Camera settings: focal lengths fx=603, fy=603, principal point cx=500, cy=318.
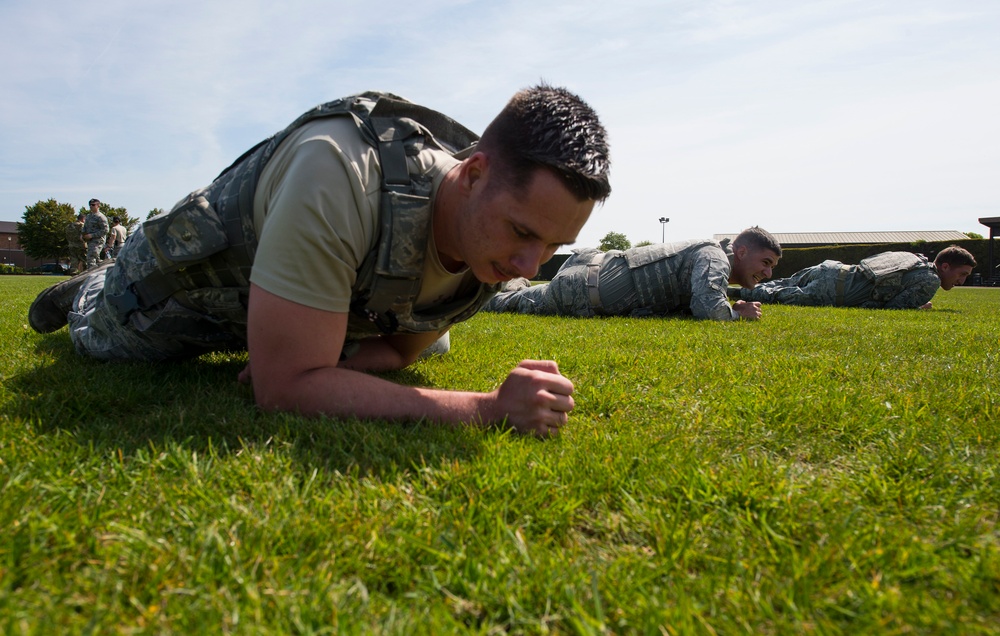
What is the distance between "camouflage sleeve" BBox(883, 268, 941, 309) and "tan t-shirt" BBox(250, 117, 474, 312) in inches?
406

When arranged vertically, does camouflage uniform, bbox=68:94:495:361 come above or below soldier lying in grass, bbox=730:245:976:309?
above

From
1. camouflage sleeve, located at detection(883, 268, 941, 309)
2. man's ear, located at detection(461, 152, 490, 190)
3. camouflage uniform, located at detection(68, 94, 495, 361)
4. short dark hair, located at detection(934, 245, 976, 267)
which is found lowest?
camouflage sleeve, located at detection(883, 268, 941, 309)

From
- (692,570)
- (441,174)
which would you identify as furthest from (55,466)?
(692,570)

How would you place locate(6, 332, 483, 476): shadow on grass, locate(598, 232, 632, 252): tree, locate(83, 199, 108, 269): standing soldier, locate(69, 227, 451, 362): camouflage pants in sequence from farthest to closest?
1. locate(598, 232, 632, 252): tree
2. locate(83, 199, 108, 269): standing soldier
3. locate(69, 227, 451, 362): camouflage pants
4. locate(6, 332, 483, 476): shadow on grass

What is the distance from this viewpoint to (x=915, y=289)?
379 inches

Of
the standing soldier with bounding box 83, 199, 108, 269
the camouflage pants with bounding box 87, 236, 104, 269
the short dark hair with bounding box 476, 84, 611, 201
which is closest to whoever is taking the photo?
the short dark hair with bounding box 476, 84, 611, 201

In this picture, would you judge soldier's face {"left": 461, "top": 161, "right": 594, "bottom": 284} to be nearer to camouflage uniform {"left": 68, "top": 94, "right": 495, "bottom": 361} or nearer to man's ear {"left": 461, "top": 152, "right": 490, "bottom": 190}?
man's ear {"left": 461, "top": 152, "right": 490, "bottom": 190}

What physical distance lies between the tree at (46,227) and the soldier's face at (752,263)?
226ft

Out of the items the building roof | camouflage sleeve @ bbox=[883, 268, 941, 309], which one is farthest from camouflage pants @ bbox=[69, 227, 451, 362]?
the building roof

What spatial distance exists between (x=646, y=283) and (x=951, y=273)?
7328 millimetres

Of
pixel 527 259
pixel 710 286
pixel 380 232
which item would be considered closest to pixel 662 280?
pixel 710 286

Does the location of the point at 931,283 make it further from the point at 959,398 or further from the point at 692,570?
the point at 692,570

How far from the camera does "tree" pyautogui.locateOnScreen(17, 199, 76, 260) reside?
59.2m

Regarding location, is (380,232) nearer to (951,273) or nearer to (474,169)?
(474,169)
